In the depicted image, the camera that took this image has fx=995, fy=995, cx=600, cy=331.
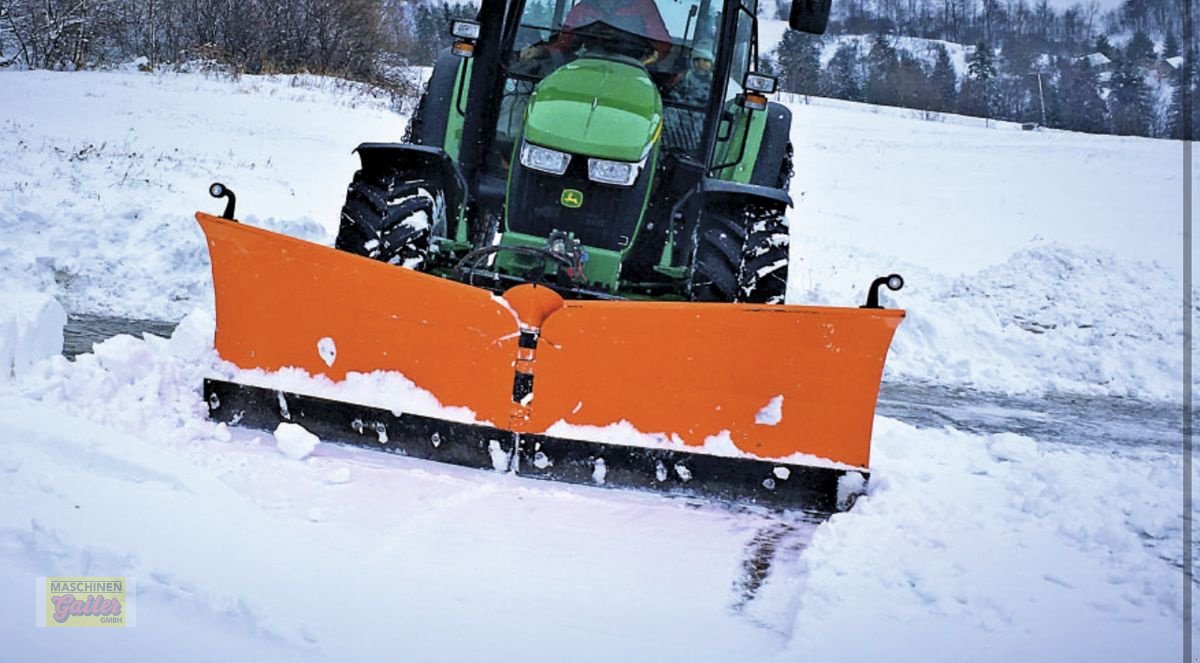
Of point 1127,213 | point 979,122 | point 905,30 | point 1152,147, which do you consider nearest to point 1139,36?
point 905,30

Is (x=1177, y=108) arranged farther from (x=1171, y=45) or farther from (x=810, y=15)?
(x=810, y=15)

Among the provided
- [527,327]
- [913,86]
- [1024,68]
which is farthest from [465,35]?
[1024,68]

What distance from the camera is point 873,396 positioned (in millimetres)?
3785

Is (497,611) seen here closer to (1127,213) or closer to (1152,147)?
(1127,213)

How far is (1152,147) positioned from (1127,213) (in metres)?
13.7

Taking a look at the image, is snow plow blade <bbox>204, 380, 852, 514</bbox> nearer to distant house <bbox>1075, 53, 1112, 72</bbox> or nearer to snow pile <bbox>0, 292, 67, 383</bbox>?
snow pile <bbox>0, 292, 67, 383</bbox>

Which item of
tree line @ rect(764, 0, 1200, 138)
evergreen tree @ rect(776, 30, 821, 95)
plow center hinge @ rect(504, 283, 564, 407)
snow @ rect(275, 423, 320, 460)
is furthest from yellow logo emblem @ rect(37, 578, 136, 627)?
evergreen tree @ rect(776, 30, 821, 95)

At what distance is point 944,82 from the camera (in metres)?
71.6

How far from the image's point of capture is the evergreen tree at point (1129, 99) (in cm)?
6004

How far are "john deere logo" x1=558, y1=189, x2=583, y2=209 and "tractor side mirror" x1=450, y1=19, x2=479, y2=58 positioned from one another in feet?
2.97

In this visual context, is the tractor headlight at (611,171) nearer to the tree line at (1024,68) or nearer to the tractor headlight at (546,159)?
the tractor headlight at (546,159)

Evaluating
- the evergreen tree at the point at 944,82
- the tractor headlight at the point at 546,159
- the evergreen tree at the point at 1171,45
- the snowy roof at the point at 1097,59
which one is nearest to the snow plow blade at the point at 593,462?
the tractor headlight at the point at 546,159

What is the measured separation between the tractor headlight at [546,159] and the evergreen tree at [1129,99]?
208ft

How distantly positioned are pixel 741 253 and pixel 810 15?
44.2 inches
